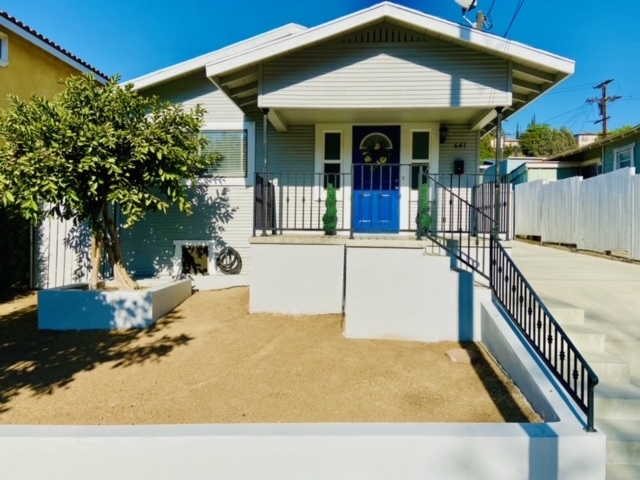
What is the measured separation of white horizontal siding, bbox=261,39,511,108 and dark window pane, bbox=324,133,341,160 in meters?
1.58

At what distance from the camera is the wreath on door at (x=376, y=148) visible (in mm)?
7781

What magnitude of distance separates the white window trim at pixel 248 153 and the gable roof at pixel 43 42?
4.98 m

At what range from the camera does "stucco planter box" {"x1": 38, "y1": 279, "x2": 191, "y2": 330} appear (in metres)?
5.63

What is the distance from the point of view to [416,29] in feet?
20.1

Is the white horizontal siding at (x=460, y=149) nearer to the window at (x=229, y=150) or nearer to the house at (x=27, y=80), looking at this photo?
the window at (x=229, y=150)

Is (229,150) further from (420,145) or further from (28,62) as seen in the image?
(28,62)

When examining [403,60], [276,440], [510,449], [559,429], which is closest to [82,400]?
[276,440]

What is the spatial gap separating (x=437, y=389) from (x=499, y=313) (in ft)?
4.36

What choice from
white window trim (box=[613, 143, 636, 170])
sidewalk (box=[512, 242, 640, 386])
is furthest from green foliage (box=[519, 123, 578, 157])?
sidewalk (box=[512, 242, 640, 386])

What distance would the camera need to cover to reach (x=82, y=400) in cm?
357

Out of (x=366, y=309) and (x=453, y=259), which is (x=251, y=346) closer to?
(x=366, y=309)

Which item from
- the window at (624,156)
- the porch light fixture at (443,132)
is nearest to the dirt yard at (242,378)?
the porch light fixture at (443,132)

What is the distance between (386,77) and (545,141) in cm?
4397

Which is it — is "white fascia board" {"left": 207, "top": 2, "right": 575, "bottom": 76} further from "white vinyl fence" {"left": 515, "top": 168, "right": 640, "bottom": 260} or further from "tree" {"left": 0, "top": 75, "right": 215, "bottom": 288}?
"white vinyl fence" {"left": 515, "top": 168, "right": 640, "bottom": 260}
